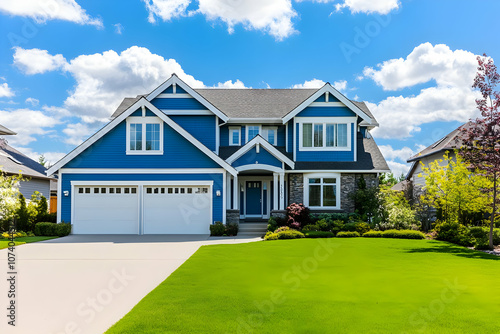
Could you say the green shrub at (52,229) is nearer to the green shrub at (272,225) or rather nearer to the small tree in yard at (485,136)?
the green shrub at (272,225)

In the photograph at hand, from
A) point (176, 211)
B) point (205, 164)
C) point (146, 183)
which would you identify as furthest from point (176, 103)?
point (176, 211)

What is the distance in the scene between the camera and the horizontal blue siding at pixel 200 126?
24.4 metres

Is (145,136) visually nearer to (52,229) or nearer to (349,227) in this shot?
(52,229)

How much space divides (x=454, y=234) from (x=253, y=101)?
14.0 meters

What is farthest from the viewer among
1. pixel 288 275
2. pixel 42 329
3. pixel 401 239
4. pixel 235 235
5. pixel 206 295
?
pixel 235 235

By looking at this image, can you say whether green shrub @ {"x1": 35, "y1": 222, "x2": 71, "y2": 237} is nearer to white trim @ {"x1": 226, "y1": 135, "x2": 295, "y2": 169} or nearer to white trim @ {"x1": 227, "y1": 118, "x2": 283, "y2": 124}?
white trim @ {"x1": 226, "y1": 135, "x2": 295, "y2": 169}

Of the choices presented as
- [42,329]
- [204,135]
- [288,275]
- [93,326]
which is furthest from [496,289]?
[204,135]

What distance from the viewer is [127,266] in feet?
39.5

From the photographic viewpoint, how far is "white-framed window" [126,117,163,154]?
71.1ft

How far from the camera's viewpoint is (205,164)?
21.7 meters

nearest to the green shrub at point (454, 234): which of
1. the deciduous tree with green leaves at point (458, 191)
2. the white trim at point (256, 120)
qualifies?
the deciduous tree with green leaves at point (458, 191)

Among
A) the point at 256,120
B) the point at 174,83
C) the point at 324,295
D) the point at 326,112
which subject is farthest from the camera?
the point at 256,120

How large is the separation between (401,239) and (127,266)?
41.2ft

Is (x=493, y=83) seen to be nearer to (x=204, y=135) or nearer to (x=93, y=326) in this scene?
(x=204, y=135)
